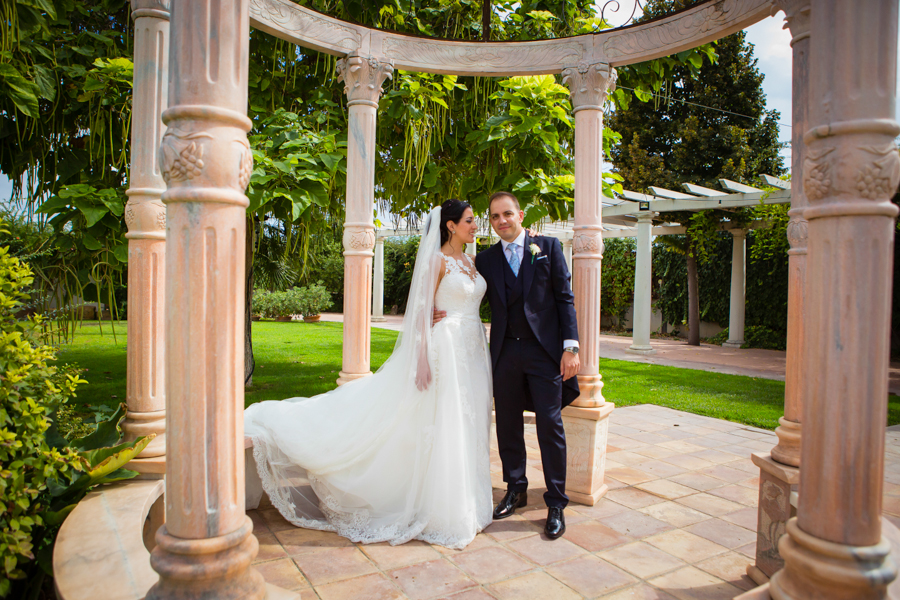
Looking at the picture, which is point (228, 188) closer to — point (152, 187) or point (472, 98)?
point (152, 187)

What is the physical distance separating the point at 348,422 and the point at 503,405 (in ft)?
3.24

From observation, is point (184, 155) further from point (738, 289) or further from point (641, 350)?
point (738, 289)

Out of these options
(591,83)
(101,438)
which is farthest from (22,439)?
(591,83)

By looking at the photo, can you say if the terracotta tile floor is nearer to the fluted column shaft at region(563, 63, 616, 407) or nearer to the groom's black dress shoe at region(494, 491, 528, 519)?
the groom's black dress shoe at region(494, 491, 528, 519)

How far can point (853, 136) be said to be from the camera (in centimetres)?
167

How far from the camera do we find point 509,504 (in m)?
3.62

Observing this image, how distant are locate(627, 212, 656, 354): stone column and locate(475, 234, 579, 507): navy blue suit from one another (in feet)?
33.7

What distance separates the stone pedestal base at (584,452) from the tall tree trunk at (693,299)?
505 inches

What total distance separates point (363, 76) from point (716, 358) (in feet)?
36.2

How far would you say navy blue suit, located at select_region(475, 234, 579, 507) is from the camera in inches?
139

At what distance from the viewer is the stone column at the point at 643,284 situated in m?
13.3

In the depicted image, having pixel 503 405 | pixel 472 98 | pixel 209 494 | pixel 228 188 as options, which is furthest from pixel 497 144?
pixel 209 494

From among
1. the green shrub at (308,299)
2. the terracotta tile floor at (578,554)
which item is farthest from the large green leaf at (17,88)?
the green shrub at (308,299)

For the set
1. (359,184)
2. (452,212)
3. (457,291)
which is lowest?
(457,291)
